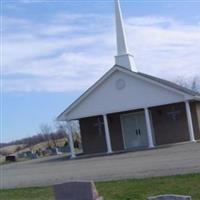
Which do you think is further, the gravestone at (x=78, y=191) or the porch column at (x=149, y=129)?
the porch column at (x=149, y=129)

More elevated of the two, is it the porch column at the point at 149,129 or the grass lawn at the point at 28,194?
the porch column at the point at 149,129

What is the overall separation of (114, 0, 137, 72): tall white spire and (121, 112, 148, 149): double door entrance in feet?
10.7

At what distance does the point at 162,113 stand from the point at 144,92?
217 cm

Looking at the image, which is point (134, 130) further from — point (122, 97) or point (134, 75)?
point (134, 75)

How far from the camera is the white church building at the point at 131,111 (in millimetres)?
36000

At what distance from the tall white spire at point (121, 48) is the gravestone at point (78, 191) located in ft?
90.9

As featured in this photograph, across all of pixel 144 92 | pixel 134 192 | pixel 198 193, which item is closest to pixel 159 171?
pixel 134 192

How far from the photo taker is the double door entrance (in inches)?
1518

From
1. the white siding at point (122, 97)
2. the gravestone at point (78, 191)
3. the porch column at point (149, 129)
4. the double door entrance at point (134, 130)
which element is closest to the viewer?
the gravestone at point (78, 191)

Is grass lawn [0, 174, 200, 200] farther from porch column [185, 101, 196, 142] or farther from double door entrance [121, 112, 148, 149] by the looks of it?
double door entrance [121, 112, 148, 149]

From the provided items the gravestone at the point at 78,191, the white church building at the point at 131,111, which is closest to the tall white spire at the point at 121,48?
the white church building at the point at 131,111

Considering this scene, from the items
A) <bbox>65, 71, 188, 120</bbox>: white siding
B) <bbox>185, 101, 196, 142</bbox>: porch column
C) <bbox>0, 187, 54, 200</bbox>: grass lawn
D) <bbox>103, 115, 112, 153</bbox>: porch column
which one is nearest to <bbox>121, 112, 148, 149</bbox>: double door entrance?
<bbox>103, 115, 112, 153</bbox>: porch column

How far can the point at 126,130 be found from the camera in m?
39.0

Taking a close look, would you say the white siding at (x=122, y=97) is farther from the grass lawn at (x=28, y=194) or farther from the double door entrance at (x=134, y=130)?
the grass lawn at (x=28, y=194)
